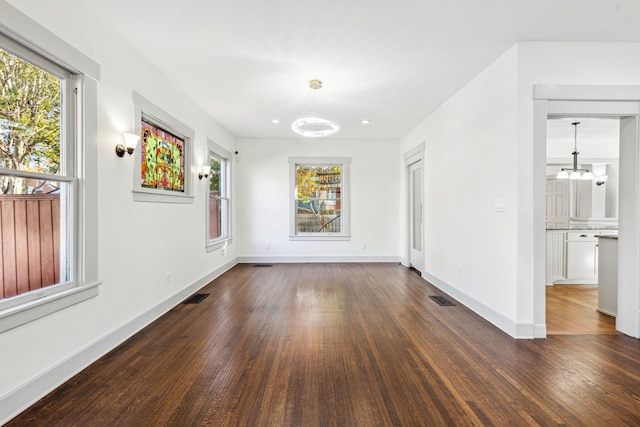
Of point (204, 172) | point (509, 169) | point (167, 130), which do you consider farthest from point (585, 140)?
point (167, 130)

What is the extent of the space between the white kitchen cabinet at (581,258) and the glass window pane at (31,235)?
20.4 feet

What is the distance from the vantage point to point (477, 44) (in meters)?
2.90

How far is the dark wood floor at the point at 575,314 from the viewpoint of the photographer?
302 cm

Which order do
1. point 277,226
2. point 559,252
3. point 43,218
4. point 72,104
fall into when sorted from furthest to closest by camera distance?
1. point 277,226
2. point 559,252
3. point 72,104
4. point 43,218

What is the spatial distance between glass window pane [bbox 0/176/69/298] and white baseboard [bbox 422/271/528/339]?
379cm

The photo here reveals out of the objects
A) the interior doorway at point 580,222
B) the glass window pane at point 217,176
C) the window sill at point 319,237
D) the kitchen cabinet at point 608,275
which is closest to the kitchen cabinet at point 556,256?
the interior doorway at point 580,222

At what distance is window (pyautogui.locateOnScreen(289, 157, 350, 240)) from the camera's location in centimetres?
678

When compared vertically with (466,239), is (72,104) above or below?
above

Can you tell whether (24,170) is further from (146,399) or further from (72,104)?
(146,399)

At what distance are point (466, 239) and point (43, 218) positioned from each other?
4.09 m

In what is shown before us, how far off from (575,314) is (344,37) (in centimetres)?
384

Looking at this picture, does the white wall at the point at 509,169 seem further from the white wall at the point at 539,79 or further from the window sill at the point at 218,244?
the window sill at the point at 218,244

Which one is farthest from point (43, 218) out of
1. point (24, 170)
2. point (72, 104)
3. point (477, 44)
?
point (477, 44)

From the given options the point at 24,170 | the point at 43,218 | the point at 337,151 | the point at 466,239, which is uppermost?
the point at 337,151
